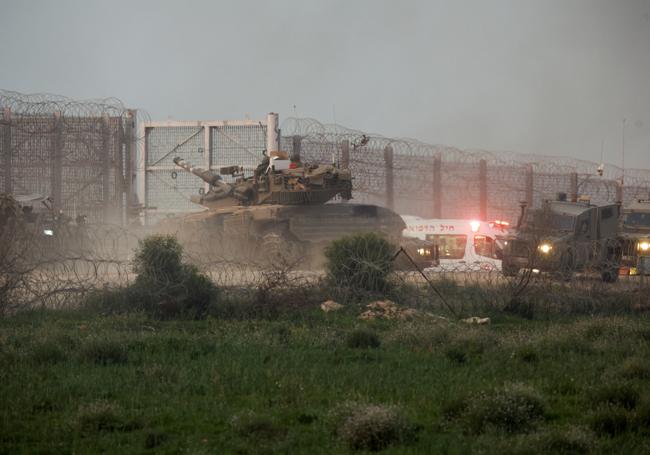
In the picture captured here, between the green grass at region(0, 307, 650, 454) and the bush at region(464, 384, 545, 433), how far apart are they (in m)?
0.01

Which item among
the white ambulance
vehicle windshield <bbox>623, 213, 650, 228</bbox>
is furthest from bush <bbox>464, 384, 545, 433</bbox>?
vehicle windshield <bbox>623, 213, 650, 228</bbox>

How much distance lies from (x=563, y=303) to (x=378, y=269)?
11.3ft

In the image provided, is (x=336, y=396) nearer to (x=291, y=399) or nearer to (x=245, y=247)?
(x=291, y=399)

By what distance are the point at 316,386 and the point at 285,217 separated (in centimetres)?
1904

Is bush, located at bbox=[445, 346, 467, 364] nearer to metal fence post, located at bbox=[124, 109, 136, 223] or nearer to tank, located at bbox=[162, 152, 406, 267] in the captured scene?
tank, located at bbox=[162, 152, 406, 267]

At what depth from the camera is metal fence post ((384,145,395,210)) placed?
38.1m

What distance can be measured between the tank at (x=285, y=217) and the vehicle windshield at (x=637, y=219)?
283 inches

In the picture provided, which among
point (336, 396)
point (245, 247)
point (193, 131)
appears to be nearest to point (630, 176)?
point (193, 131)

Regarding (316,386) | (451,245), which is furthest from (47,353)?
(451,245)

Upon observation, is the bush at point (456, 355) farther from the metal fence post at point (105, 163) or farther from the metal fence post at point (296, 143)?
the metal fence post at point (105, 163)

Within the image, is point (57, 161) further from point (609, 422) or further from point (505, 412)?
point (609, 422)

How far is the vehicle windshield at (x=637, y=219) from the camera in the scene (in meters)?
28.5

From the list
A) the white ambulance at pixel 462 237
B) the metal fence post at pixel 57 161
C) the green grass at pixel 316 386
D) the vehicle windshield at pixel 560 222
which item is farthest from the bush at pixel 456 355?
the metal fence post at pixel 57 161

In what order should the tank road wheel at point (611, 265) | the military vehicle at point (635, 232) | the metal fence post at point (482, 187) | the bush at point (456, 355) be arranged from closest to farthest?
the bush at point (456, 355), the tank road wheel at point (611, 265), the military vehicle at point (635, 232), the metal fence post at point (482, 187)
